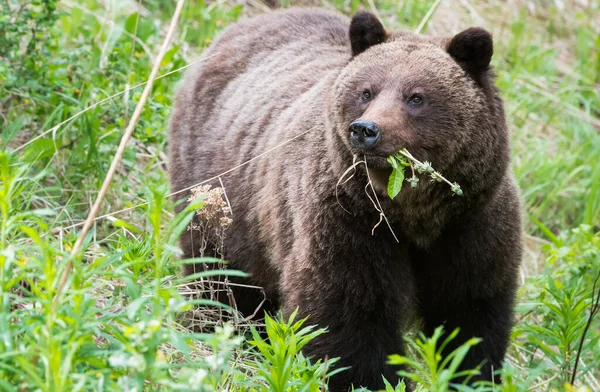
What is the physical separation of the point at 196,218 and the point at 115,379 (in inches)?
131

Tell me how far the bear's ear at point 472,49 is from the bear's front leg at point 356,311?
1.19m

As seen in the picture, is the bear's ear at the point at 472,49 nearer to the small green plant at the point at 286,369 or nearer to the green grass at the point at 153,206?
the green grass at the point at 153,206

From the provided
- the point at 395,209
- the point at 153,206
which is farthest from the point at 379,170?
the point at 153,206

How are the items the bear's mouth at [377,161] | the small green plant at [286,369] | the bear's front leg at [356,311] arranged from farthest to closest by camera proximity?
the bear's front leg at [356,311] < the bear's mouth at [377,161] < the small green plant at [286,369]

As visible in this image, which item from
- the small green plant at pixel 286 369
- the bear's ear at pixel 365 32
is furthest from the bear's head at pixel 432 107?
the small green plant at pixel 286 369

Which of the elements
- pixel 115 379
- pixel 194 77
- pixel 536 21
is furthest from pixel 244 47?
pixel 536 21

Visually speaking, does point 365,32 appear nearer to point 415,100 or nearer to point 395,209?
point 415,100

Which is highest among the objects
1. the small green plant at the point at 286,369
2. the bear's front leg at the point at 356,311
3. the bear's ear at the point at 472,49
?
the bear's ear at the point at 472,49

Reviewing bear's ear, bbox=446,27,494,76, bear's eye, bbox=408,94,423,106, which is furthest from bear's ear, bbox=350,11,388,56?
bear's eye, bbox=408,94,423,106

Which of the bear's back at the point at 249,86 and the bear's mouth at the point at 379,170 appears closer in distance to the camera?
the bear's mouth at the point at 379,170

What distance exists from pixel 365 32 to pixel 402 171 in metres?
1.04

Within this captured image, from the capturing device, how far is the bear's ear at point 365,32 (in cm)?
552

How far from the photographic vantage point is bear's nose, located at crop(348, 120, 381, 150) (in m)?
4.73

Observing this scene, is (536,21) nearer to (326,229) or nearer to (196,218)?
(196,218)
